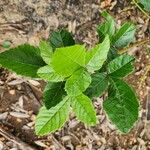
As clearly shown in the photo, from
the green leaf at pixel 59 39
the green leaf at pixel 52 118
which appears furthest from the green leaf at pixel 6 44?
the green leaf at pixel 52 118

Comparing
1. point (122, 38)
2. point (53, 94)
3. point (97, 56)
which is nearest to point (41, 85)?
point (122, 38)

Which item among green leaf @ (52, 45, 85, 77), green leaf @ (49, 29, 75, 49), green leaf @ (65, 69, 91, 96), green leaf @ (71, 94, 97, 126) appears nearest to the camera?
green leaf @ (52, 45, 85, 77)

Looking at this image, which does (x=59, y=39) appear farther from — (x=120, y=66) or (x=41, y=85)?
(x=41, y=85)

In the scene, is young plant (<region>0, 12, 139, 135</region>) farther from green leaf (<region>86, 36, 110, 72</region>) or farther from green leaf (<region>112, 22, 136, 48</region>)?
green leaf (<region>112, 22, 136, 48</region>)

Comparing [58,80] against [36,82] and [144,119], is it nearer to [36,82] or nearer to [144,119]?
[36,82]

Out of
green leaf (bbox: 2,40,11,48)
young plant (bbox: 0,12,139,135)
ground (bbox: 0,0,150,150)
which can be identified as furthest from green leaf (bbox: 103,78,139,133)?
green leaf (bbox: 2,40,11,48)

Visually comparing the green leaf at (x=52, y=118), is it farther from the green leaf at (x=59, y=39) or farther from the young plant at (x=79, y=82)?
the green leaf at (x=59, y=39)

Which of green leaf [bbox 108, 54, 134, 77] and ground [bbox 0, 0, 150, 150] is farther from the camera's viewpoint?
ground [bbox 0, 0, 150, 150]
